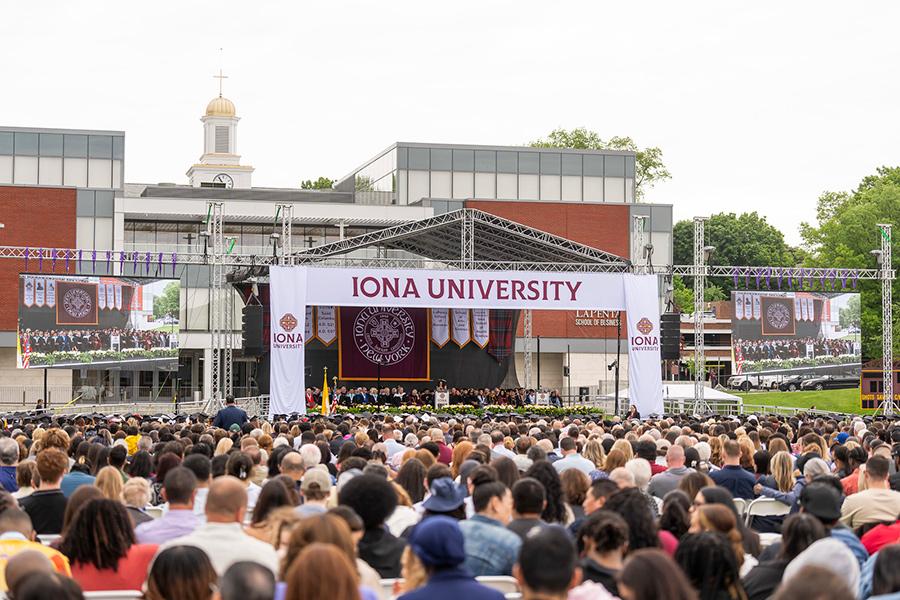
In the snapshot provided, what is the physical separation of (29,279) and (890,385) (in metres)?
24.8

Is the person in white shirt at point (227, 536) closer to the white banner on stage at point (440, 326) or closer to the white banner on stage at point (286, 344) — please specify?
the white banner on stage at point (286, 344)

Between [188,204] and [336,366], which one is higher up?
[188,204]

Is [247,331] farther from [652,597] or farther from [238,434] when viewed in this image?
[652,597]

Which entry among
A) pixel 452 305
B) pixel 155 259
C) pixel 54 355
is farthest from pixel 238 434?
pixel 54 355

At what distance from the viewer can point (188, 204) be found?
6038 cm

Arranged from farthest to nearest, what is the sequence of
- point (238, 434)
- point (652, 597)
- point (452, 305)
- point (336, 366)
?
point (336, 366), point (452, 305), point (238, 434), point (652, 597)

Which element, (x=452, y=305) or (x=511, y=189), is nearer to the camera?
(x=452, y=305)

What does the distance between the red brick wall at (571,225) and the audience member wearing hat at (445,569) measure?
176 ft

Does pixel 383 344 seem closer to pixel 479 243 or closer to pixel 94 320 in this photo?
pixel 479 243

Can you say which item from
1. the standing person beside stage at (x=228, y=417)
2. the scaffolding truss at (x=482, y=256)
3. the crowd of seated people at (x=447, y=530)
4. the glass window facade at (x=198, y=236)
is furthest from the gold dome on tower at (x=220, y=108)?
the crowd of seated people at (x=447, y=530)

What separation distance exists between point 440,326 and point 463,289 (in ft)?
29.5

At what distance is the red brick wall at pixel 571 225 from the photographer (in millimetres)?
59406

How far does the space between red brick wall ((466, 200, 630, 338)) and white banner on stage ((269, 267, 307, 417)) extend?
93.6 feet

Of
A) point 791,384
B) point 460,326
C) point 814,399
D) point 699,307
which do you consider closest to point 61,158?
point 460,326
